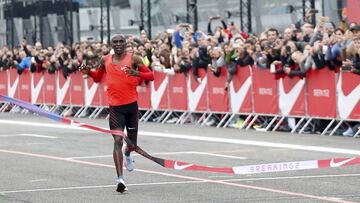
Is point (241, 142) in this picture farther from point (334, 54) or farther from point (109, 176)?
point (109, 176)

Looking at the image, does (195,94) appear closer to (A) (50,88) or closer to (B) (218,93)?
(B) (218,93)

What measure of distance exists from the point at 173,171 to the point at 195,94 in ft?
35.4

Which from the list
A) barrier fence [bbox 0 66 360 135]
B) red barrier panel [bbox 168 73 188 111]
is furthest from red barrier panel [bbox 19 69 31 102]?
red barrier panel [bbox 168 73 188 111]

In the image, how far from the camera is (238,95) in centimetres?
2534

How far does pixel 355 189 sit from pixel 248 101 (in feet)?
38.5

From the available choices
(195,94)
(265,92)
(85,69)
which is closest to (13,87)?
(195,94)

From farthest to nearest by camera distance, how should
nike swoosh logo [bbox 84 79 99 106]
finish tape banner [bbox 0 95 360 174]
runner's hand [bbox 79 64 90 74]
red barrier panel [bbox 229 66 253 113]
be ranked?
1. nike swoosh logo [bbox 84 79 99 106]
2. red barrier panel [bbox 229 66 253 113]
3. runner's hand [bbox 79 64 90 74]
4. finish tape banner [bbox 0 95 360 174]

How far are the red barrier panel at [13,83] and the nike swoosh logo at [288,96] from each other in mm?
14129

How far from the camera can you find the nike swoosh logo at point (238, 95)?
25031 millimetres

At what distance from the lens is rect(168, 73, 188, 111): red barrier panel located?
27.3 meters

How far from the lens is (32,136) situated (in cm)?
2414

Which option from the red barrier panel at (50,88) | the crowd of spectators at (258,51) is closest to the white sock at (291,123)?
the crowd of spectators at (258,51)

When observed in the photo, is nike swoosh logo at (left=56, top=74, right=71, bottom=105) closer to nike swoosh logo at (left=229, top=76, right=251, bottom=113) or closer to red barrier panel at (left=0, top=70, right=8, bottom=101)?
red barrier panel at (left=0, top=70, right=8, bottom=101)

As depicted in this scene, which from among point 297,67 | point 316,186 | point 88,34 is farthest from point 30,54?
point 316,186
